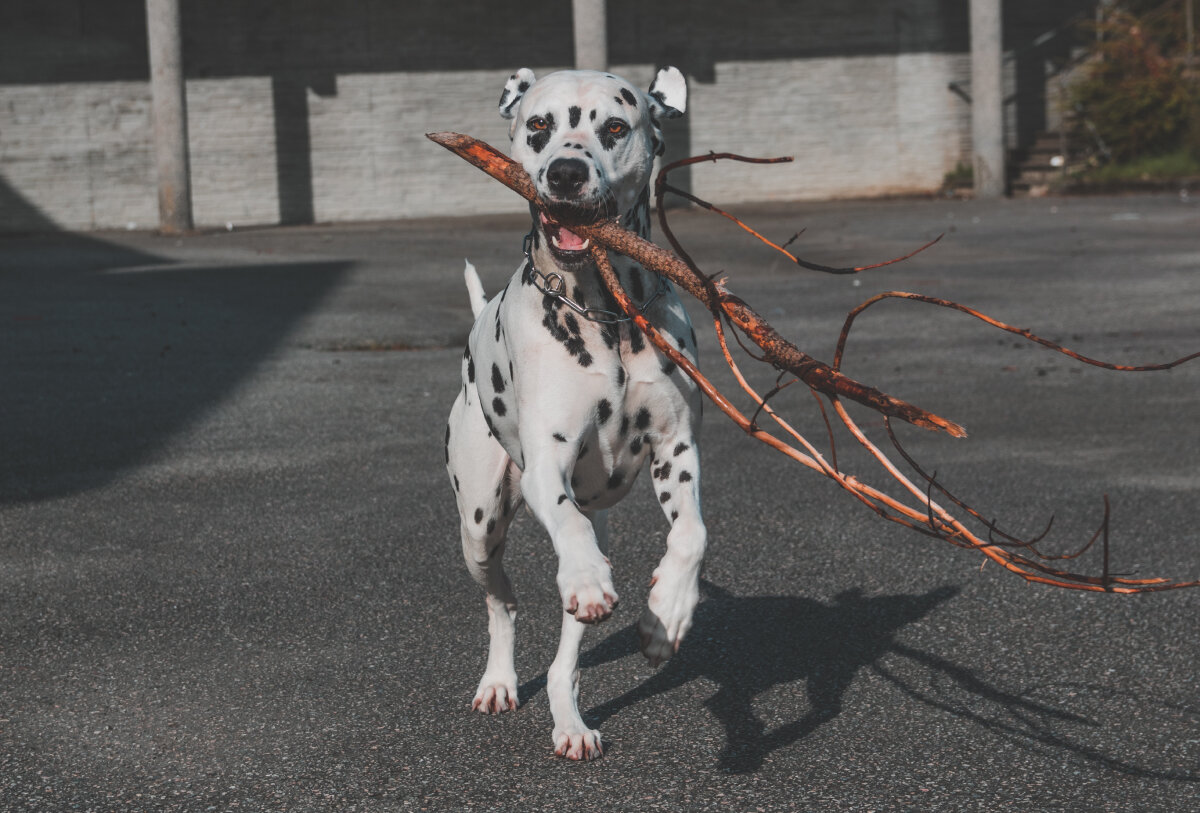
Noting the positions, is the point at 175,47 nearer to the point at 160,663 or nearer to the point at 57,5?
the point at 57,5

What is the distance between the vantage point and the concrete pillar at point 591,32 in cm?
2572

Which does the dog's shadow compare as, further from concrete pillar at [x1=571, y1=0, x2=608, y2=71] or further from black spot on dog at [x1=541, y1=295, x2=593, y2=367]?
concrete pillar at [x1=571, y1=0, x2=608, y2=71]

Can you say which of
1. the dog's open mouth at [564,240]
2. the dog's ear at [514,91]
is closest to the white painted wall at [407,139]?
the dog's ear at [514,91]

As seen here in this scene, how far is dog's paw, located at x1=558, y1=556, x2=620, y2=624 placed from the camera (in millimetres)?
3508

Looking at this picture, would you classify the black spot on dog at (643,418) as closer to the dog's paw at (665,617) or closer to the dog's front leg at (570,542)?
the dog's front leg at (570,542)

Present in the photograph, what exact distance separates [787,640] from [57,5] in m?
25.9

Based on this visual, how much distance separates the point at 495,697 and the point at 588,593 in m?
1.37

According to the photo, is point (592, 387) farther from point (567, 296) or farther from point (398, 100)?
point (398, 100)

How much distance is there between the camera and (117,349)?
513 inches

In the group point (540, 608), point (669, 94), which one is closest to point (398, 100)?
point (540, 608)

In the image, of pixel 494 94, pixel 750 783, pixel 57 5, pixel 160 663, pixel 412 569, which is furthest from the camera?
pixel 494 94

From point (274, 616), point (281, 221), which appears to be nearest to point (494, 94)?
point (281, 221)

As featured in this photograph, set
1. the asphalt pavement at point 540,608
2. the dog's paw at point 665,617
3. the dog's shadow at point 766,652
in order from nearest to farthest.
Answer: the dog's paw at point 665,617, the asphalt pavement at point 540,608, the dog's shadow at point 766,652

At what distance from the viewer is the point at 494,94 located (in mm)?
29125
